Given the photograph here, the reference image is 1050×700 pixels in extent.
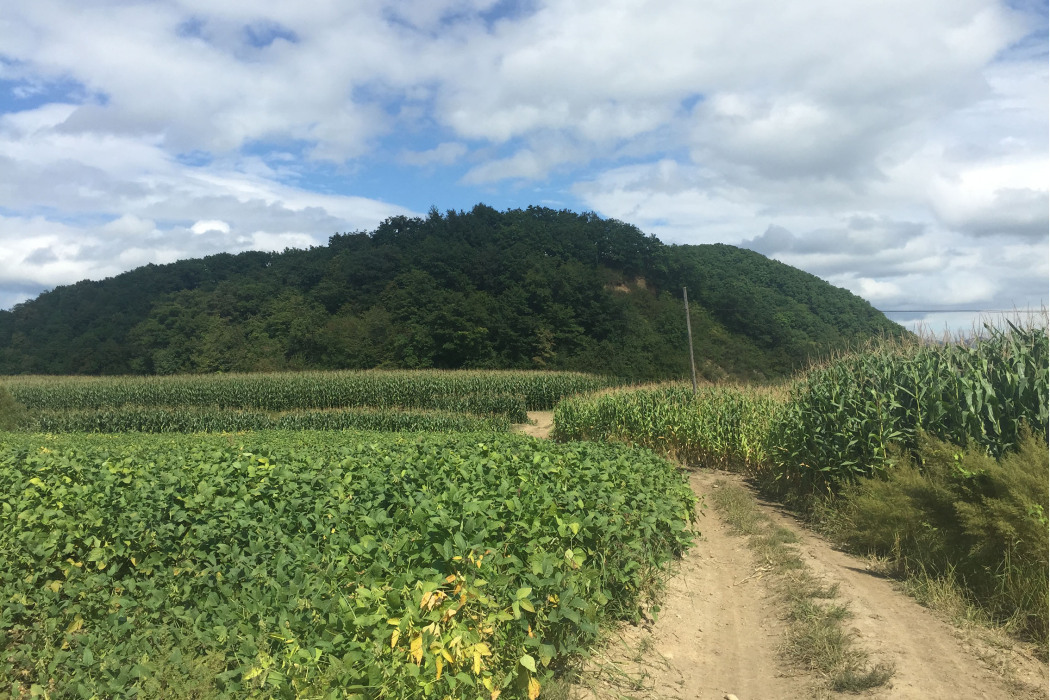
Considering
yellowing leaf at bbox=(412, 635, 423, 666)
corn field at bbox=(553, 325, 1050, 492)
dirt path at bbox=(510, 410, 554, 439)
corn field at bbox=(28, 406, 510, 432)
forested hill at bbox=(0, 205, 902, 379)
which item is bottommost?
dirt path at bbox=(510, 410, 554, 439)

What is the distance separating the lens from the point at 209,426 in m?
26.5

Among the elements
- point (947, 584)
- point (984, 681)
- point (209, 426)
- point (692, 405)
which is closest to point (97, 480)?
point (984, 681)

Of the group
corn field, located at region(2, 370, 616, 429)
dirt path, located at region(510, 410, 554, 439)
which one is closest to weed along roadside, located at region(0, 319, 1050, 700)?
dirt path, located at region(510, 410, 554, 439)

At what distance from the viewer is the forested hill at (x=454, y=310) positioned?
52688 millimetres

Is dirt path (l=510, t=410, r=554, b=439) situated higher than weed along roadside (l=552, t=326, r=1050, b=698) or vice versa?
weed along roadside (l=552, t=326, r=1050, b=698)

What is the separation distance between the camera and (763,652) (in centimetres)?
531

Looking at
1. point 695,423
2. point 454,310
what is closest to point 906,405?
point 695,423

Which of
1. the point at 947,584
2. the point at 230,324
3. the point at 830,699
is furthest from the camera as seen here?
the point at 230,324

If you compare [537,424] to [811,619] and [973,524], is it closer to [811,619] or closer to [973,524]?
[973,524]

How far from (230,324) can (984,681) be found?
63.2 metres

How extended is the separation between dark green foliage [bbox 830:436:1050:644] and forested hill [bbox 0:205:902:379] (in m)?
39.5

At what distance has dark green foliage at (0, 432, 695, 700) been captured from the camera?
354 cm

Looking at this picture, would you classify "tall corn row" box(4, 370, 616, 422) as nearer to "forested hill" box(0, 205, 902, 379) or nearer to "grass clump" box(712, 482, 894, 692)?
"forested hill" box(0, 205, 902, 379)

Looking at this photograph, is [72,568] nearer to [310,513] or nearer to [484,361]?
[310,513]
